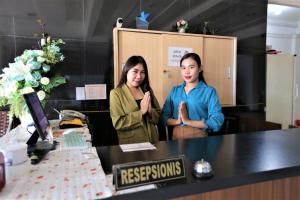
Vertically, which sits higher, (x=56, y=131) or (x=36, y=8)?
(x=36, y=8)

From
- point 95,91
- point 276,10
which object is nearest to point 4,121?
point 95,91

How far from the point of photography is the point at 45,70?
61.4 inches

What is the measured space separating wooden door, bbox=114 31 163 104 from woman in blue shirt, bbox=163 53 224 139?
68 centimetres

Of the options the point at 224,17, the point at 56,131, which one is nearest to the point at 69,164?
the point at 56,131

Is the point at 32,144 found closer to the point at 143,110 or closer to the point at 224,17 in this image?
the point at 143,110

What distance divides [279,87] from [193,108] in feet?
10.0

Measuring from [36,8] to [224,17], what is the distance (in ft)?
6.92

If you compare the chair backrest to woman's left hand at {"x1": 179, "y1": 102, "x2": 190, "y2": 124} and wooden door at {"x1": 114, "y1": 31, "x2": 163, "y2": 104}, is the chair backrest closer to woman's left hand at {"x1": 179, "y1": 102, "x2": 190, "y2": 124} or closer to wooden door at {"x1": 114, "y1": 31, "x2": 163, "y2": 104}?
wooden door at {"x1": 114, "y1": 31, "x2": 163, "y2": 104}

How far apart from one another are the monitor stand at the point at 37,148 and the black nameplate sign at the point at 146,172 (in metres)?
0.41

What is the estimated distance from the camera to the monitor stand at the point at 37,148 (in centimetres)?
93

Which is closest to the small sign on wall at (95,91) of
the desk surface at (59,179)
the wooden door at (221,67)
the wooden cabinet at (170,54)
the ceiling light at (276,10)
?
the wooden cabinet at (170,54)

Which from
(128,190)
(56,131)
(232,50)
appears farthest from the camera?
(232,50)

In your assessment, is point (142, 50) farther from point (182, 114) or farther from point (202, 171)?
point (202, 171)

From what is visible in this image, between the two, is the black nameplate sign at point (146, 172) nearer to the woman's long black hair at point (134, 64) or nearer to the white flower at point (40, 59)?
the woman's long black hair at point (134, 64)
